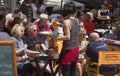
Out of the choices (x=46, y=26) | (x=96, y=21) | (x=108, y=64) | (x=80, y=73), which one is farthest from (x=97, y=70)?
(x=96, y=21)

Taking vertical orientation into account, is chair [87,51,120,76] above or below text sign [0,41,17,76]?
below

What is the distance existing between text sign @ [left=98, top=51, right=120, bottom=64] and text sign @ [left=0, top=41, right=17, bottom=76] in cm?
184

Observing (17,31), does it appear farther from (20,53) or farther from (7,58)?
(7,58)

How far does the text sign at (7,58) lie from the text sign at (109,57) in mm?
1840

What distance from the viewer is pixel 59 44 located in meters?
9.14

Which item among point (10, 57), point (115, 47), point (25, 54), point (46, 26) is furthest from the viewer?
point (46, 26)

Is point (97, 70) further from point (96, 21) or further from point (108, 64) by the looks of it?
point (96, 21)

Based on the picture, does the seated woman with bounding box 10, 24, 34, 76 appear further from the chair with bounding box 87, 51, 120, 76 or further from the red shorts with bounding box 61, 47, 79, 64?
the chair with bounding box 87, 51, 120, 76

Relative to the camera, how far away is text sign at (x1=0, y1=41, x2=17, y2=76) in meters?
6.20

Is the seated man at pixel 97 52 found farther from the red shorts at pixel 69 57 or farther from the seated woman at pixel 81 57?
the seated woman at pixel 81 57

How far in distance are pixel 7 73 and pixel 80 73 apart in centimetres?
262

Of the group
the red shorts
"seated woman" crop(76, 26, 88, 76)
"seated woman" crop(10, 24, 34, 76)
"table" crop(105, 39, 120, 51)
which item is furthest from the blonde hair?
"table" crop(105, 39, 120, 51)

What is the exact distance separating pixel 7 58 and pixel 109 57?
2114 mm

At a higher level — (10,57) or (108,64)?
(10,57)
